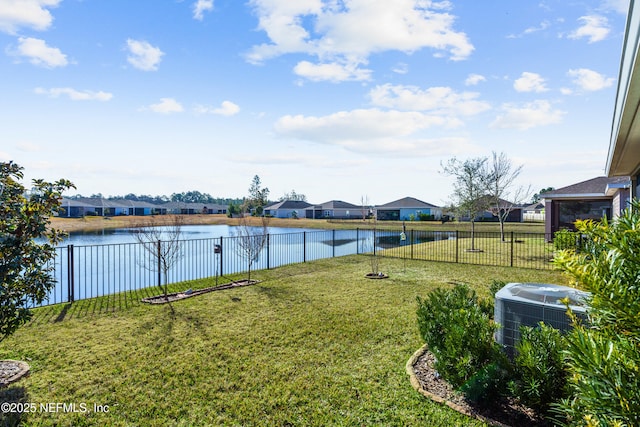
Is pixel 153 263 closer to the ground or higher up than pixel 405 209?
closer to the ground

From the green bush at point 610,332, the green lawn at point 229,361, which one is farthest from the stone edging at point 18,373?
the green bush at point 610,332

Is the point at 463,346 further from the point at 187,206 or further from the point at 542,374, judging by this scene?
the point at 187,206

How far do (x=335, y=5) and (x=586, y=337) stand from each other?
358 inches

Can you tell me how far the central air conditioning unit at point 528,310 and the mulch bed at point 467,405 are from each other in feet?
2.36

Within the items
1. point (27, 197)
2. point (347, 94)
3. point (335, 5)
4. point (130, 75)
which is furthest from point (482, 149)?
point (27, 197)

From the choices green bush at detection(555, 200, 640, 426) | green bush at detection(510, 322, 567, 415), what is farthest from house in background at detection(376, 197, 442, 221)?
green bush at detection(555, 200, 640, 426)

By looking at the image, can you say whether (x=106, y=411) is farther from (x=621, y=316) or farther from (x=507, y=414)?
(x=621, y=316)

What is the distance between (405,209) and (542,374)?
51362 millimetres

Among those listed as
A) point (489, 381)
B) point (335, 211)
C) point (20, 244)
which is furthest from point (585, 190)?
point (335, 211)

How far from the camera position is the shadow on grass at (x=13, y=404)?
10.4 feet

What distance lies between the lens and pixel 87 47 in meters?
8.56

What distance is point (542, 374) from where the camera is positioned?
9.35 ft

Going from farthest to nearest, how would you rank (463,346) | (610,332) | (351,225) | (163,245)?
(351,225)
(163,245)
(463,346)
(610,332)

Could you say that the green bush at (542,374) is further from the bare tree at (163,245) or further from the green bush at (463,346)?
the bare tree at (163,245)
